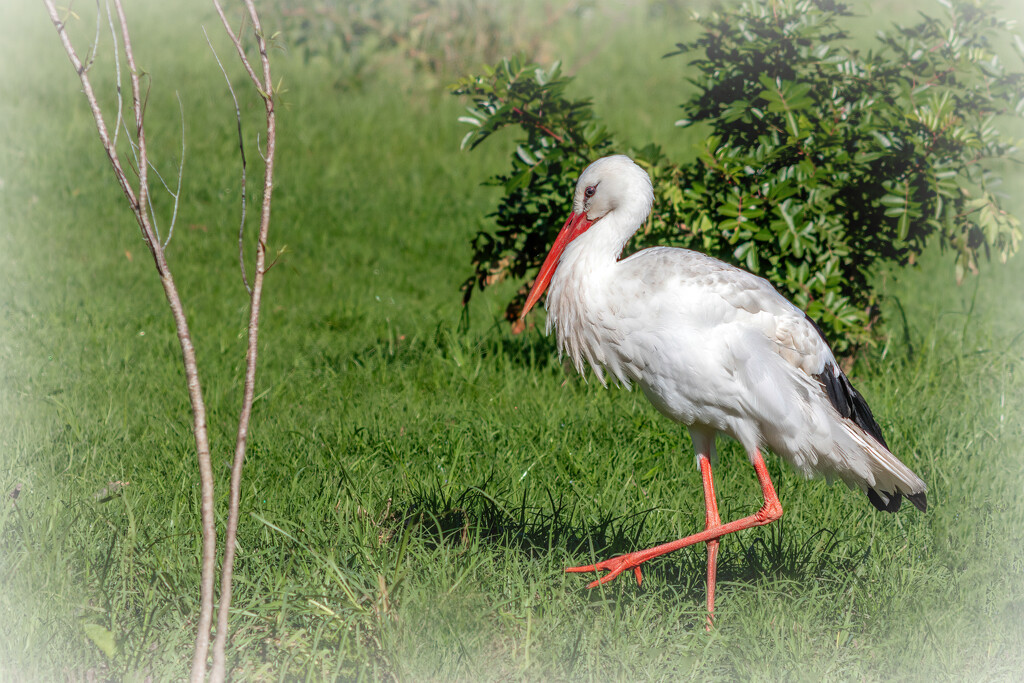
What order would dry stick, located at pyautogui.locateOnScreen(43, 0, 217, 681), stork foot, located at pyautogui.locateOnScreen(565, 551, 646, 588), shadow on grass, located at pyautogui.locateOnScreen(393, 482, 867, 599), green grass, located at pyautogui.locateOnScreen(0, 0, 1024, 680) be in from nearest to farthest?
1. dry stick, located at pyautogui.locateOnScreen(43, 0, 217, 681)
2. green grass, located at pyautogui.locateOnScreen(0, 0, 1024, 680)
3. stork foot, located at pyautogui.locateOnScreen(565, 551, 646, 588)
4. shadow on grass, located at pyautogui.locateOnScreen(393, 482, 867, 599)

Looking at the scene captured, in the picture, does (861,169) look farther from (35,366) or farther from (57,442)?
(35,366)

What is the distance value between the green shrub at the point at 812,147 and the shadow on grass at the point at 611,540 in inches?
68.3

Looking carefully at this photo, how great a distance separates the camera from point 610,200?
11.1 ft

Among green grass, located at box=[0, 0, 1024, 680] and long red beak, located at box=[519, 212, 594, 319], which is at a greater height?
long red beak, located at box=[519, 212, 594, 319]

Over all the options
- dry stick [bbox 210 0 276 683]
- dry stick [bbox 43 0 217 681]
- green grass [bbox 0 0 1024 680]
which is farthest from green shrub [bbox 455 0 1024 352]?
dry stick [bbox 43 0 217 681]

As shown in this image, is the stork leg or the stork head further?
the stork head

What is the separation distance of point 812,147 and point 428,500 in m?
2.80

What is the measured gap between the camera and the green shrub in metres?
4.84

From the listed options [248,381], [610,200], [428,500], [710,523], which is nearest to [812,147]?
[610,200]

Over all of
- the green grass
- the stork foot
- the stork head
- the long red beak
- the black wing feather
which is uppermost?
the stork head

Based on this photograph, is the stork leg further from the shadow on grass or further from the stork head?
the stork head

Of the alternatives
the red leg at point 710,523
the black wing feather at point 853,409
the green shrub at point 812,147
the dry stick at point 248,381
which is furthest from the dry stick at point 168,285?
the green shrub at point 812,147

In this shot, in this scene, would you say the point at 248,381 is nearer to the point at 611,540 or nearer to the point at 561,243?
the point at 561,243

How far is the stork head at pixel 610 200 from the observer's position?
334cm
